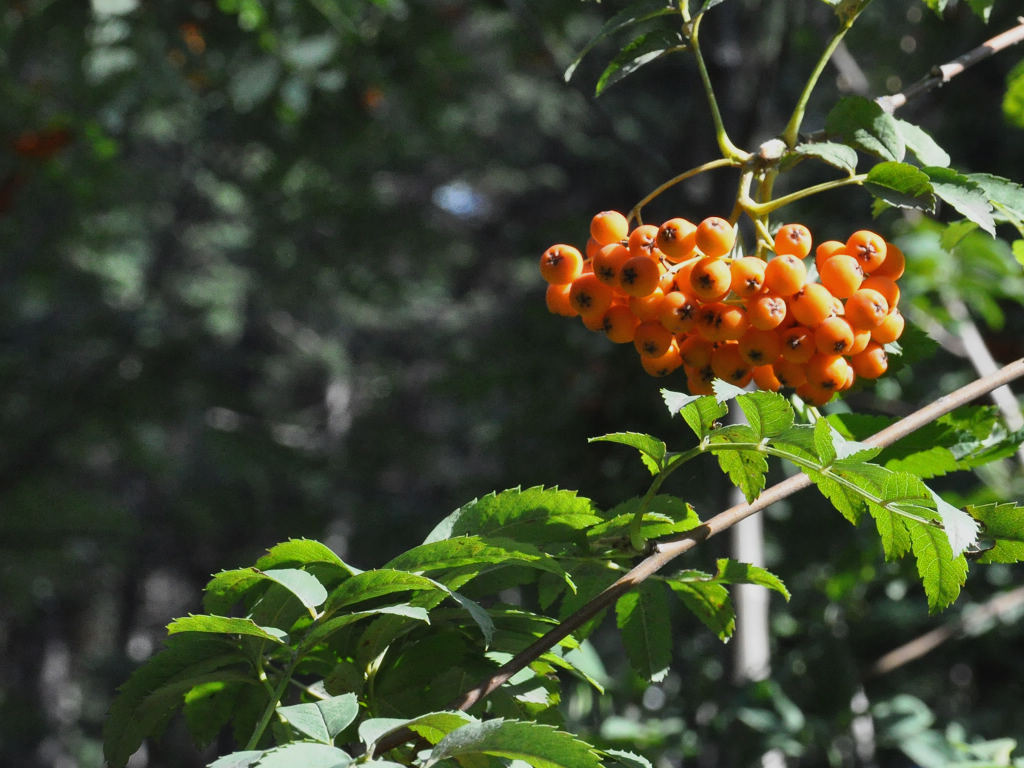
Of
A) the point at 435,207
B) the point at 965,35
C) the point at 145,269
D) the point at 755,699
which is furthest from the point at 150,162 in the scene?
the point at 755,699

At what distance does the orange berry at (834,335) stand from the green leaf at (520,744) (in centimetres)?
55

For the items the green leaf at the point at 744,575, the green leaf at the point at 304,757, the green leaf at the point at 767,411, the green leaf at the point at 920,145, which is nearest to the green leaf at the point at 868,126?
the green leaf at the point at 920,145

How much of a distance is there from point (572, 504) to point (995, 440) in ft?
2.04

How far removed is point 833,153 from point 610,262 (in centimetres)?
27

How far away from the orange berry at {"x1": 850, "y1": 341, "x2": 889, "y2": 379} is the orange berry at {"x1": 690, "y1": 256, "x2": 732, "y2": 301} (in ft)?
0.67

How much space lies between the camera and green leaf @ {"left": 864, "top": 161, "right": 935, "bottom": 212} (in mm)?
1008

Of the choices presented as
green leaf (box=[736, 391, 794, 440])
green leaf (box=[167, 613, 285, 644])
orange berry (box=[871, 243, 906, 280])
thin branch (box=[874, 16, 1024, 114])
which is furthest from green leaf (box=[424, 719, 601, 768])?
thin branch (box=[874, 16, 1024, 114])

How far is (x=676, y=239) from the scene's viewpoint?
106 centimetres

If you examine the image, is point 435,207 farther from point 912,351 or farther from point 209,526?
point 912,351

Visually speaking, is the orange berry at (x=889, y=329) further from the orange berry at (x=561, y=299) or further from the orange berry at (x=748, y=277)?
the orange berry at (x=561, y=299)

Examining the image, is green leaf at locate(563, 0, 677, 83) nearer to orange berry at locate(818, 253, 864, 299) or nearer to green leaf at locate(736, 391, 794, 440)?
orange berry at locate(818, 253, 864, 299)

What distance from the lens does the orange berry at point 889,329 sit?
44.1 inches

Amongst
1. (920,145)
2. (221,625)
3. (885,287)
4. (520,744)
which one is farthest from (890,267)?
(221,625)

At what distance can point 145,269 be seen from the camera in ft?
44.6
